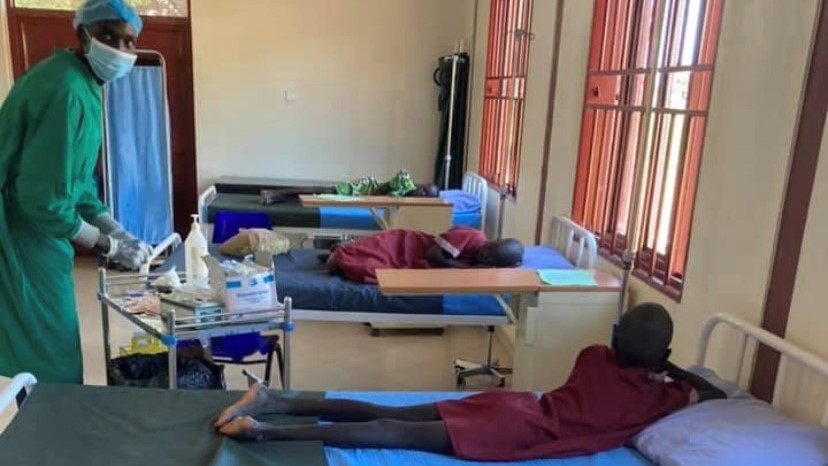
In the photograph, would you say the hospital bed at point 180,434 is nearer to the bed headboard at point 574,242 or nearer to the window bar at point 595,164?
the bed headboard at point 574,242

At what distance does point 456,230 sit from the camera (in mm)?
3289

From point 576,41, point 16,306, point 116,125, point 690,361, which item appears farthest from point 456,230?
point 116,125

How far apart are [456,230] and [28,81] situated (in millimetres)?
1954

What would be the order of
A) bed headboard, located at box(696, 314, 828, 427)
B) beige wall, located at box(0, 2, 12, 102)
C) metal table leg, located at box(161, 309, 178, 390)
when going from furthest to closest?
beige wall, located at box(0, 2, 12, 102) → metal table leg, located at box(161, 309, 178, 390) → bed headboard, located at box(696, 314, 828, 427)

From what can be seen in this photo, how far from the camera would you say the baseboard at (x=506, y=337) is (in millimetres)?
3979

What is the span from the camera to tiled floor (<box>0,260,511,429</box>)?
3.46 meters

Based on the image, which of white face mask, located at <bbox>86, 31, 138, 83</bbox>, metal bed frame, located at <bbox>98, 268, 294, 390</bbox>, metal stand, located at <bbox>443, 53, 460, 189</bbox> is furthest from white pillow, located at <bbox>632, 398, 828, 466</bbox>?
metal stand, located at <bbox>443, 53, 460, 189</bbox>

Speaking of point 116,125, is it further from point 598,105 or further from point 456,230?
point 598,105

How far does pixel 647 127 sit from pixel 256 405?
5.25 ft

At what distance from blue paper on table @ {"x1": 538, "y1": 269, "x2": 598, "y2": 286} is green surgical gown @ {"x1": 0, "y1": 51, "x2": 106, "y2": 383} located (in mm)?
1769

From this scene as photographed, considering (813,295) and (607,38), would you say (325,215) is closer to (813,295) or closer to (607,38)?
(607,38)

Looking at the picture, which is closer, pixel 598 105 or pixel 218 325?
pixel 218 325

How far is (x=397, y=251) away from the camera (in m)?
3.31

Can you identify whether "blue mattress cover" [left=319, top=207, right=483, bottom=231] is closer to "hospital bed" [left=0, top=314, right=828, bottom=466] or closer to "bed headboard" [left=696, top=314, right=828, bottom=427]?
"bed headboard" [left=696, top=314, right=828, bottom=427]
